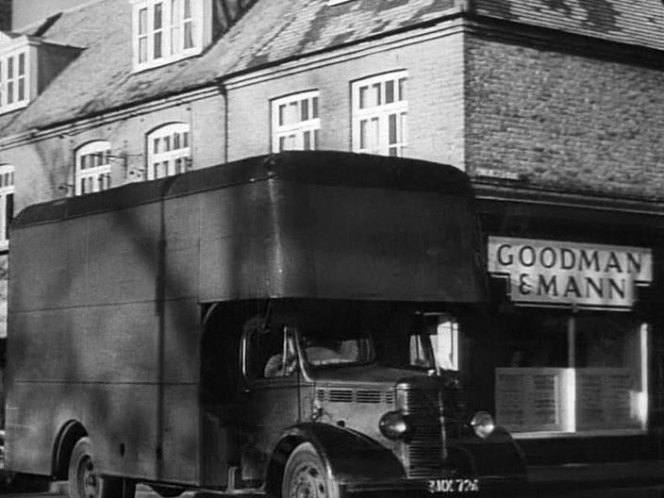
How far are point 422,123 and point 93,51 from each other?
12.1 m

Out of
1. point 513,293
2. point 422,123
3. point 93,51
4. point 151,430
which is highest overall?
point 93,51

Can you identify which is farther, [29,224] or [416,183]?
[29,224]

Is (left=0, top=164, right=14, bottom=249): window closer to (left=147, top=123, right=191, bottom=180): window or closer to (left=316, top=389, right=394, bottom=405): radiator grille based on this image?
(left=147, top=123, right=191, bottom=180): window

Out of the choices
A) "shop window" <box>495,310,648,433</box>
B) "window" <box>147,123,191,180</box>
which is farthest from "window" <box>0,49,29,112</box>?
"shop window" <box>495,310,648,433</box>

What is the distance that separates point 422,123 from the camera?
20.8 metres

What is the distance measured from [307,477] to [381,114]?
389 inches

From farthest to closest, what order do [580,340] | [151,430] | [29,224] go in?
1. [580,340]
2. [29,224]
3. [151,430]

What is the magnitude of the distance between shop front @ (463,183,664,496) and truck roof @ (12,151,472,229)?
254 inches

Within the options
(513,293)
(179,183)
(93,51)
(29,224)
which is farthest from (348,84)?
(93,51)

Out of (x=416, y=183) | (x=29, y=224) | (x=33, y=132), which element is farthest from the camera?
(x=33, y=132)

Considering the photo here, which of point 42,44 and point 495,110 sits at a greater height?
point 42,44

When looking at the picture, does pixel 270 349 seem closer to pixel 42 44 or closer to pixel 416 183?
pixel 416 183

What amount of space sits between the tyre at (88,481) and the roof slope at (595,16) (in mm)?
8635

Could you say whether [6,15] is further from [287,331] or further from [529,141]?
[287,331]
